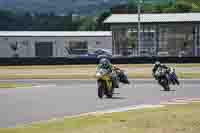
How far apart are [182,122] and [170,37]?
55.7 meters

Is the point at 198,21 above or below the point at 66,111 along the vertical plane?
below

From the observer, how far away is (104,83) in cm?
2198

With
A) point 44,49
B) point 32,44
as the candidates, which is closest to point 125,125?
point 44,49

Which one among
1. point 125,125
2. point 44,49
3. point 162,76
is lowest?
point 44,49

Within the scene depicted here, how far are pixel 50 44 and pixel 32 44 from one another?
196 centimetres

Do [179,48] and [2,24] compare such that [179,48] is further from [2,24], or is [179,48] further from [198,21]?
[2,24]

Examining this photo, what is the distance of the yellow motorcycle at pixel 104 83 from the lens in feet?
71.2

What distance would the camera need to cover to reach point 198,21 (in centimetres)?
6291

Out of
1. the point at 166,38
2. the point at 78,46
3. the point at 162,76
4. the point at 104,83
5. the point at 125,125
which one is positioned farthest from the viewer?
the point at 78,46

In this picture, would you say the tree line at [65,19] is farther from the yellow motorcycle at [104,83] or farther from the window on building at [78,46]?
the yellow motorcycle at [104,83]

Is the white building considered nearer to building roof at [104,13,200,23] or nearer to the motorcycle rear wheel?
building roof at [104,13,200,23]

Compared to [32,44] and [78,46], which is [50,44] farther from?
Result: [78,46]

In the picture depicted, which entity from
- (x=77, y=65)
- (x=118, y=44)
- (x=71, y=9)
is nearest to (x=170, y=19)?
(x=118, y=44)

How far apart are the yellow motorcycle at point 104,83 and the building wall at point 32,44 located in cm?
4328
